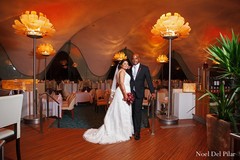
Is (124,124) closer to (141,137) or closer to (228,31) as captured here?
(141,137)

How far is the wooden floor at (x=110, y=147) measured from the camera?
296 centimetres

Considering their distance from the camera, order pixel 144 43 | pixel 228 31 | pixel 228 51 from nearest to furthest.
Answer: pixel 228 51
pixel 228 31
pixel 144 43

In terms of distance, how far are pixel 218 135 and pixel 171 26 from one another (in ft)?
9.43

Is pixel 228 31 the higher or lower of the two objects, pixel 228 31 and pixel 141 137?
the higher

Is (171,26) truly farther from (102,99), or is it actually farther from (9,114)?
(102,99)

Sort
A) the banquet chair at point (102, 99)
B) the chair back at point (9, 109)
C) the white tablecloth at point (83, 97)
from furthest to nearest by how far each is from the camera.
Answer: the white tablecloth at point (83, 97)
the banquet chair at point (102, 99)
the chair back at point (9, 109)

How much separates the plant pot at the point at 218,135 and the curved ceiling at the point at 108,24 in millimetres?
5819

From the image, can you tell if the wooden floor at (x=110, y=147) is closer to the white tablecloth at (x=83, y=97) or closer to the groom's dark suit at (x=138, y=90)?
the groom's dark suit at (x=138, y=90)

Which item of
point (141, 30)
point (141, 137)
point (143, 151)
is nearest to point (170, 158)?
point (143, 151)

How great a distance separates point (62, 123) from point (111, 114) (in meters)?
2.68

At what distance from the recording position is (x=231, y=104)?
2375 millimetres

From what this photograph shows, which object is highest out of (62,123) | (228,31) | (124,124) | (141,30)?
(141,30)

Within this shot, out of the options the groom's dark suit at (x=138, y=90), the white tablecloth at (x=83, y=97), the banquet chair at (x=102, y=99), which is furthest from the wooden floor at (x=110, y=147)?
the white tablecloth at (x=83, y=97)

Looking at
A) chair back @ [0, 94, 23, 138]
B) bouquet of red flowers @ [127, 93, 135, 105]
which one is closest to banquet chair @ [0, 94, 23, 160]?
chair back @ [0, 94, 23, 138]
